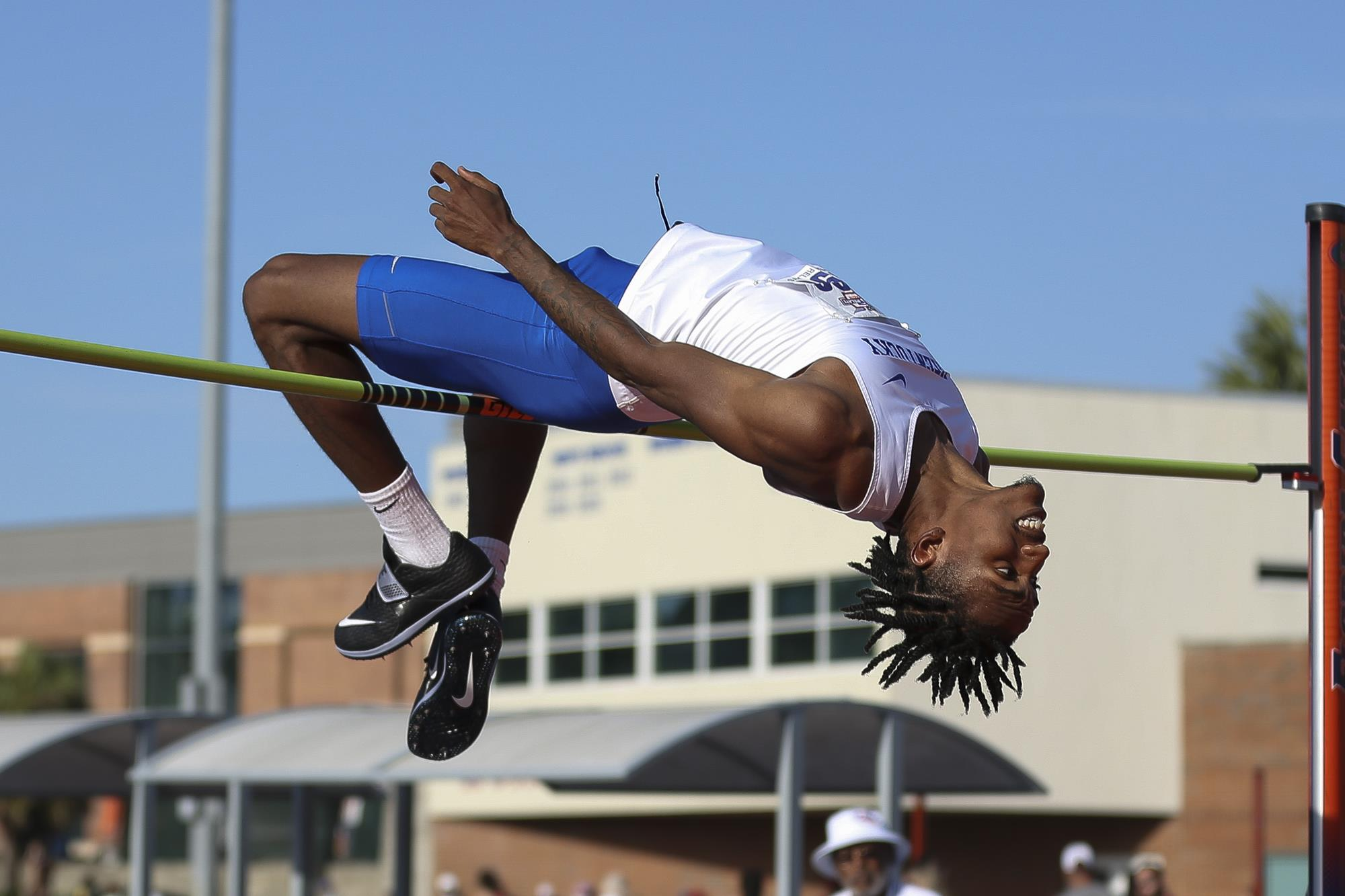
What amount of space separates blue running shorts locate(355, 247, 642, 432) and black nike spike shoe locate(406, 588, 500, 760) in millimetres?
599

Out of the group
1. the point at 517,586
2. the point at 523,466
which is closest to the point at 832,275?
the point at 523,466

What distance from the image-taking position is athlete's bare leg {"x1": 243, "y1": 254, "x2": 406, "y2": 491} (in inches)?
193

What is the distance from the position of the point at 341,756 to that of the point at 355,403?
896 cm

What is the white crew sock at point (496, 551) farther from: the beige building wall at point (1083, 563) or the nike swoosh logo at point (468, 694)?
the beige building wall at point (1083, 563)

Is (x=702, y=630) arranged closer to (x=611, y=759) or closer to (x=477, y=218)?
(x=611, y=759)

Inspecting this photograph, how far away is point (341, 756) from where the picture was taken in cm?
1369

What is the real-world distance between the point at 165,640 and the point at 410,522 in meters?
34.8

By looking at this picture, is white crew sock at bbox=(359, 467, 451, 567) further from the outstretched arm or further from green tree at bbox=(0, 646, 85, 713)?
green tree at bbox=(0, 646, 85, 713)

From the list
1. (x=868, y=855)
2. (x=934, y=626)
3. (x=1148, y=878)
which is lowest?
(x=1148, y=878)

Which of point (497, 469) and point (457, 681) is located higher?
point (497, 469)

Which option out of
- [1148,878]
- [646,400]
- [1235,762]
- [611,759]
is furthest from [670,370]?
[1235,762]

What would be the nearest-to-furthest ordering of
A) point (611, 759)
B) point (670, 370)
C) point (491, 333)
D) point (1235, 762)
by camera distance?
1. point (670, 370)
2. point (491, 333)
3. point (611, 759)
4. point (1235, 762)

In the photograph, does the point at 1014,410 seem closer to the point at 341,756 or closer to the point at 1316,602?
the point at 341,756

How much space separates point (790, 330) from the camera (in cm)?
446
